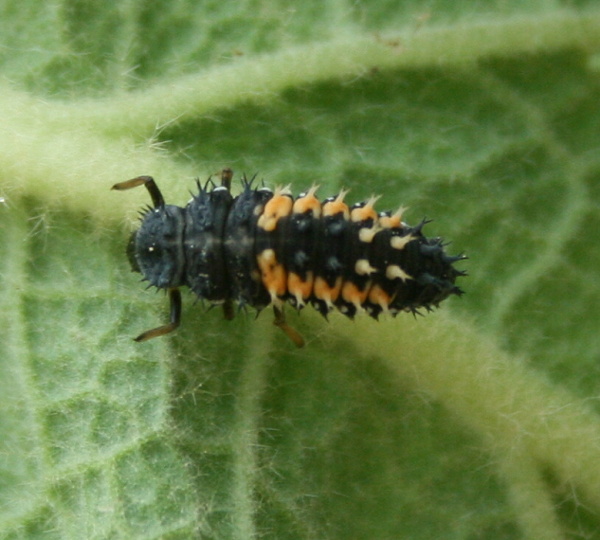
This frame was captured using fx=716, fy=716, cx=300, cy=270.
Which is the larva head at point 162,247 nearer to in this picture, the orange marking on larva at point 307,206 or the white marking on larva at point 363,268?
the orange marking on larva at point 307,206

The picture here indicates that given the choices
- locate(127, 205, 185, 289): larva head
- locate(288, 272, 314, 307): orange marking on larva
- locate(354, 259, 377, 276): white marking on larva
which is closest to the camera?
locate(354, 259, 377, 276): white marking on larva

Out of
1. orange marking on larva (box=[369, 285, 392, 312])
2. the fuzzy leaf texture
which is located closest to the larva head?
the fuzzy leaf texture

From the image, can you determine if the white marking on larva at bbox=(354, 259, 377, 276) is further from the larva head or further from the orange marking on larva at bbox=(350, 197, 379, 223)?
the larva head

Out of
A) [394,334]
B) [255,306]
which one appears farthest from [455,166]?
[255,306]

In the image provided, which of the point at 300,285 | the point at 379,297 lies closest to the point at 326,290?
the point at 300,285

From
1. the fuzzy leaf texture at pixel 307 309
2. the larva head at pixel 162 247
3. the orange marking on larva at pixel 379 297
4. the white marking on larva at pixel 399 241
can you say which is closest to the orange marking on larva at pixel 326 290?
the orange marking on larva at pixel 379 297

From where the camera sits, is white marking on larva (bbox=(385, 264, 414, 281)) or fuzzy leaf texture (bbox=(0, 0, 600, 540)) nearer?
white marking on larva (bbox=(385, 264, 414, 281))

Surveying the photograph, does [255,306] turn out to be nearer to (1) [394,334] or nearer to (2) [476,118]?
(1) [394,334]
